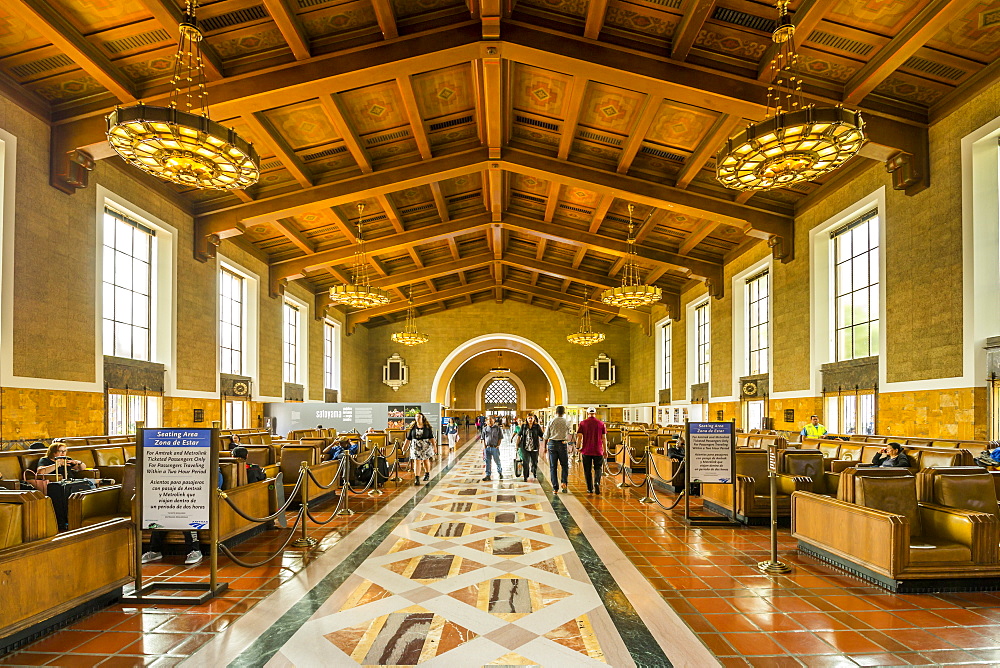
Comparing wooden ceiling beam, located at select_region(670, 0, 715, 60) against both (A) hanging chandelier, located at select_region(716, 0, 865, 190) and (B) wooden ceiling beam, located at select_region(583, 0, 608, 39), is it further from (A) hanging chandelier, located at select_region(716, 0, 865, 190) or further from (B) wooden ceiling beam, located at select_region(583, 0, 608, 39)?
(A) hanging chandelier, located at select_region(716, 0, 865, 190)

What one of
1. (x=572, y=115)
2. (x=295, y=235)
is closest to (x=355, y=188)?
(x=295, y=235)

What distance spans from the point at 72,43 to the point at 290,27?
2.69 m

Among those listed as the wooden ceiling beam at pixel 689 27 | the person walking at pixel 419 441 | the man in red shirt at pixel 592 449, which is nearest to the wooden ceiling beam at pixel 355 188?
the person walking at pixel 419 441

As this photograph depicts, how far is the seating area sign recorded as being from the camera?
7715 mm

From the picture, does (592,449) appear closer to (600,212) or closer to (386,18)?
(600,212)

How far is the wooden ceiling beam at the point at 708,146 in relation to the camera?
10.2 meters

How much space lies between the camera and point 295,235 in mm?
16688

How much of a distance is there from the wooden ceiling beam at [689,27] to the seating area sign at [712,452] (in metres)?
5.35

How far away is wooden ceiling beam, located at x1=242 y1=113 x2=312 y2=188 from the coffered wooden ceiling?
50 mm

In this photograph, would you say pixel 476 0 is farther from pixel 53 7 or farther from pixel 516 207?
pixel 516 207

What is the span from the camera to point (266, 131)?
35.3 ft

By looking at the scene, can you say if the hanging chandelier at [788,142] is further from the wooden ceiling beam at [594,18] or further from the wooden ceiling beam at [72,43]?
the wooden ceiling beam at [72,43]

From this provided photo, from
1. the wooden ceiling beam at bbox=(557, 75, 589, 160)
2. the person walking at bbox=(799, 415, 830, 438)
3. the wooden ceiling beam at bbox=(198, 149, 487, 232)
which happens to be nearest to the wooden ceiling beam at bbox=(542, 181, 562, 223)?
the wooden ceiling beam at bbox=(557, 75, 589, 160)

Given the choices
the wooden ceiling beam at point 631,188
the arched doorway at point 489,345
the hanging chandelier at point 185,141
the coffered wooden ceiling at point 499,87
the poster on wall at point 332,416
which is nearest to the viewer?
the hanging chandelier at point 185,141
